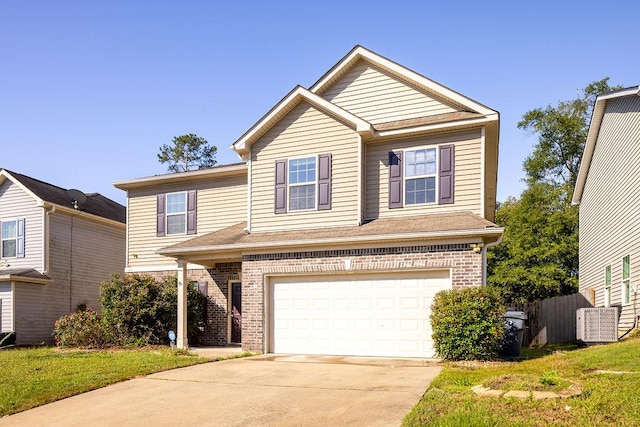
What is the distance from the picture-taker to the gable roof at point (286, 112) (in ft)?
48.4

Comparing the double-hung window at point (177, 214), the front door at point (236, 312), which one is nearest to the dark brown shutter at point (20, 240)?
the double-hung window at point (177, 214)

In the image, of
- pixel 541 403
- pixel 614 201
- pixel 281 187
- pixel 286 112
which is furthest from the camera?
pixel 614 201

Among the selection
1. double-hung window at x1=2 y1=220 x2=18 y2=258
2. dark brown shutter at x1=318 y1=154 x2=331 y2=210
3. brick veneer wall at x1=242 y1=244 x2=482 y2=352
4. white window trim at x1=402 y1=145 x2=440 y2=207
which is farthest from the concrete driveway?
double-hung window at x1=2 y1=220 x2=18 y2=258

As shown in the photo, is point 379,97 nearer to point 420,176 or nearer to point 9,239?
point 420,176

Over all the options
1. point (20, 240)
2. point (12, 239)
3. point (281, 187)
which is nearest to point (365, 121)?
point (281, 187)

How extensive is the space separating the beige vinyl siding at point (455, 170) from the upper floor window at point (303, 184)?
118 cm

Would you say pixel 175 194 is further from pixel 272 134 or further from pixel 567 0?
pixel 567 0

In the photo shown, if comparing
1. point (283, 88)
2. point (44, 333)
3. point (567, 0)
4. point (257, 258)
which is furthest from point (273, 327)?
point (44, 333)

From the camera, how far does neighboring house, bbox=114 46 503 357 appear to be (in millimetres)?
13188

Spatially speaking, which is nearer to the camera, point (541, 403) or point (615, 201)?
point (541, 403)

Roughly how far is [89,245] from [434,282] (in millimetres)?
16449

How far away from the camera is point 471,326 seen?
11781 millimetres

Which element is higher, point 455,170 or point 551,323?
point 455,170

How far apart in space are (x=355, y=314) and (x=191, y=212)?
7.68 metres
